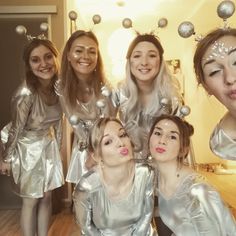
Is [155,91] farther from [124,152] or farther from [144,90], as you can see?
[124,152]

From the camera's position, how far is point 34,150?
1909mm

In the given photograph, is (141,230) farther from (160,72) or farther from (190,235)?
(160,72)

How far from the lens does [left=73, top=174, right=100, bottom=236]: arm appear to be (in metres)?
1.48

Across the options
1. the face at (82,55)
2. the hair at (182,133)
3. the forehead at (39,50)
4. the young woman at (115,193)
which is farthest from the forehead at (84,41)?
the hair at (182,133)

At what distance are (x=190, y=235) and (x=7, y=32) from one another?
7.10 feet

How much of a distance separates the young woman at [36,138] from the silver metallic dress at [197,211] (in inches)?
30.4

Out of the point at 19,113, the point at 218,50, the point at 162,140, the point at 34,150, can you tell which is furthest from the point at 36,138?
the point at 218,50

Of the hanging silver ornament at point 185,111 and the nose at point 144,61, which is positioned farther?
the nose at point 144,61

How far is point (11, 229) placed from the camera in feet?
8.30

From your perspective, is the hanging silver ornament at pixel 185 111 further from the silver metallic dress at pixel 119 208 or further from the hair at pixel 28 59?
the hair at pixel 28 59

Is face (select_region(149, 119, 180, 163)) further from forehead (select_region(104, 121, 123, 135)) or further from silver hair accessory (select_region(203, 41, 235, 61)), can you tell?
silver hair accessory (select_region(203, 41, 235, 61))

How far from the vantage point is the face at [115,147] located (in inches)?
53.4

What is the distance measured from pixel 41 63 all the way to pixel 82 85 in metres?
0.22

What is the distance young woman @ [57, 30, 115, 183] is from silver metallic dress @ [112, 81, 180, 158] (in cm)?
6
